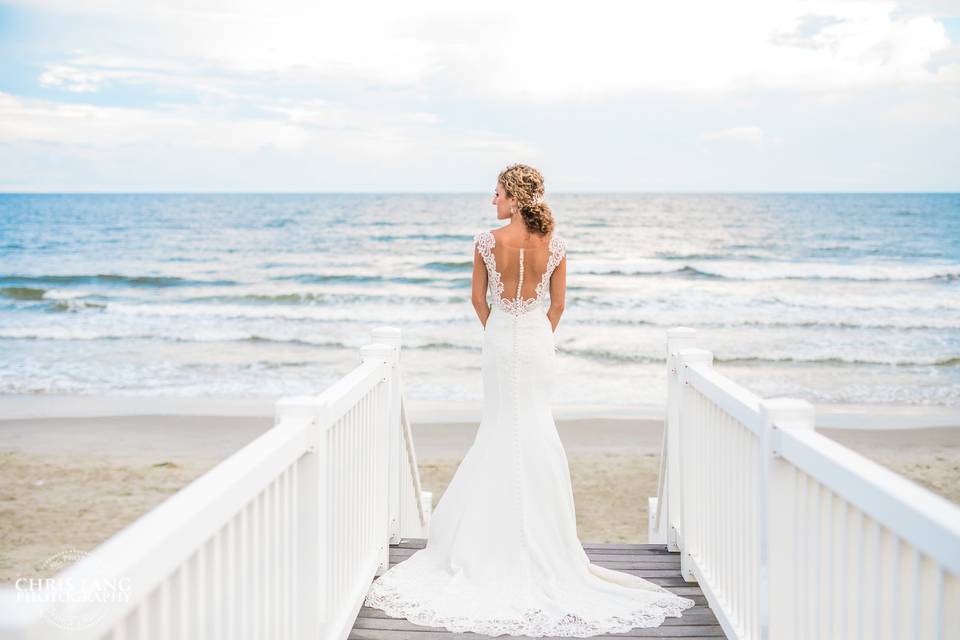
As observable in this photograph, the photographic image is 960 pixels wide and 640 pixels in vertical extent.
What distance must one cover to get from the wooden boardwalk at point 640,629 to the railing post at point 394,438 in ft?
0.64

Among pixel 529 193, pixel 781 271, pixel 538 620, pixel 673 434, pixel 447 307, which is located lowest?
pixel 447 307

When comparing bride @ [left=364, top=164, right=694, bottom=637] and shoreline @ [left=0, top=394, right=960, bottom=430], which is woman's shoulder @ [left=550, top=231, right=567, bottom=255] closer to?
bride @ [left=364, top=164, right=694, bottom=637]

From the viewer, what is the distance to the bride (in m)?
3.60

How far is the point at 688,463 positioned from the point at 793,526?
1.61 metres

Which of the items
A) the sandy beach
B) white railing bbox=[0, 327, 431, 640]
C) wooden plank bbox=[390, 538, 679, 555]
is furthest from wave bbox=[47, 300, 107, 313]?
white railing bbox=[0, 327, 431, 640]

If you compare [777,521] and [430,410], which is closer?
[777,521]

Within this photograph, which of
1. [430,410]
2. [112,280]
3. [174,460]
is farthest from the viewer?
[112,280]

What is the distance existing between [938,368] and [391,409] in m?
12.9

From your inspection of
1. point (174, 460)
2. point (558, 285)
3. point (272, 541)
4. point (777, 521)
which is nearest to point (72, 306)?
point (174, 460)

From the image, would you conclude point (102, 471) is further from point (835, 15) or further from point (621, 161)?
point (621, 161)

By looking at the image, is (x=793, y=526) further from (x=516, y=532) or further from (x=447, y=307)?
(x=447, y=307)

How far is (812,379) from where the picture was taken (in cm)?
1342

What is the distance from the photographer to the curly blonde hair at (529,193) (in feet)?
13.0

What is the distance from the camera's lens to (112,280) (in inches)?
1026
